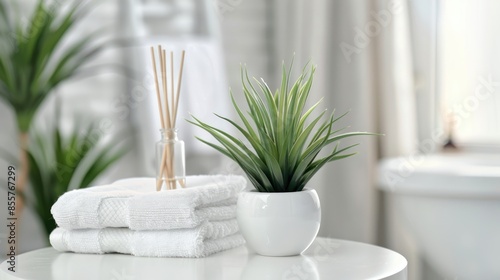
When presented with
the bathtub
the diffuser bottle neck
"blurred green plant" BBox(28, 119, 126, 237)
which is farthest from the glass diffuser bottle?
"blurred green plant" BBox(28, 119, 126, 237)

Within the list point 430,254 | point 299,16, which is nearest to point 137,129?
point 299,16

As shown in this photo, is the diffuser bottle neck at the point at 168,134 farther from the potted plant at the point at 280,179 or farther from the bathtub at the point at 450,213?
the bathtub at the point at 450,213

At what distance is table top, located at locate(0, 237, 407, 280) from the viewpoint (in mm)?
1165

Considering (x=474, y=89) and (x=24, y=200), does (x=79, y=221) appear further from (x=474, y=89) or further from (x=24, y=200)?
(x=474, y=89)

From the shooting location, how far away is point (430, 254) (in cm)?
221

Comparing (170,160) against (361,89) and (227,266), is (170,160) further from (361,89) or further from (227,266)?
(361,89)

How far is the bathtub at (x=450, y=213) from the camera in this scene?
6.51 feet

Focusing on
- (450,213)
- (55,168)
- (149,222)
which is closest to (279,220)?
(149,222)

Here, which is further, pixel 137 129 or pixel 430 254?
pixel 137 129

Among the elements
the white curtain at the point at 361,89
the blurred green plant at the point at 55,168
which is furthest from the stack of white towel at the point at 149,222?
the white curtain at the point at 361,89

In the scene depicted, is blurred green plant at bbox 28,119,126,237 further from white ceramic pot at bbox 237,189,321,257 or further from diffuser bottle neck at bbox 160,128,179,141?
white ceramic pot at bbox 237,189,321,257

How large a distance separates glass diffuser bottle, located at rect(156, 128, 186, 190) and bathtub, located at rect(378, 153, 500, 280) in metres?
0.89

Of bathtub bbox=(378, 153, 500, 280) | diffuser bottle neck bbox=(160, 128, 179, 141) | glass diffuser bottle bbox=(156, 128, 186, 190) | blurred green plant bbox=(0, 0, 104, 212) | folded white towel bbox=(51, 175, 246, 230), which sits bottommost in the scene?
bathtub bbox=(378, 153, 500, 280)

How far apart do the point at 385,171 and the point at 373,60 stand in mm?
598
